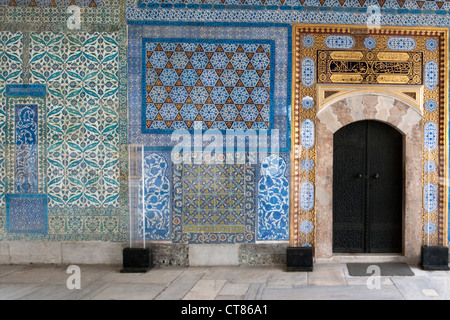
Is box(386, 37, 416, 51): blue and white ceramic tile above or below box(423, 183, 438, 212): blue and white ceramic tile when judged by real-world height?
above

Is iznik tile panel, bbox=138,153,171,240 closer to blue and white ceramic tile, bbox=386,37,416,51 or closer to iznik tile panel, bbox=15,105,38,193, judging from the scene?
iznik tile panel, bbox=15,105,38,193

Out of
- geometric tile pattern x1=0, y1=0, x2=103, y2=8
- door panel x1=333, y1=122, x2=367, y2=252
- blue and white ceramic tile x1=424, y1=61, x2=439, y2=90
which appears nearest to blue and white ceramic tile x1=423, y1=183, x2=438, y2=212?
door panel x1=333, y1=122, x2=367, y2=252

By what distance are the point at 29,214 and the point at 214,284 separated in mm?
2120

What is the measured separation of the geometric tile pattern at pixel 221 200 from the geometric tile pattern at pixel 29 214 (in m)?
1.46

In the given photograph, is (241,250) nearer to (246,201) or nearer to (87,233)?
(246,201)

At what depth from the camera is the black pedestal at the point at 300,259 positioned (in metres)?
3.39

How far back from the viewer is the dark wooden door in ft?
11.9

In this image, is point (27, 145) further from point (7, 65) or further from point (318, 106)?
point (318, 106)

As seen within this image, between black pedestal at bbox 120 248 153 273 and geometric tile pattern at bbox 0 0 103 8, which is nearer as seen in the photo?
black pedestal at bbox 120 248 153 273

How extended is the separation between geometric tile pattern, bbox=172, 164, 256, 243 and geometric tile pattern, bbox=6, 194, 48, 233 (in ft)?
4.80

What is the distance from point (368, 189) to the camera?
362cm

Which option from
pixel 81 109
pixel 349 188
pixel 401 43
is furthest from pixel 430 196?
pixel 81 109

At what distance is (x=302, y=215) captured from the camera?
356 cm

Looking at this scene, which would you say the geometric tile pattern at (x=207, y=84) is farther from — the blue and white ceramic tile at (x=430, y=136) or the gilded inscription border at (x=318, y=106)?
the blue and white ceramic tile at (x=430, y=136)
